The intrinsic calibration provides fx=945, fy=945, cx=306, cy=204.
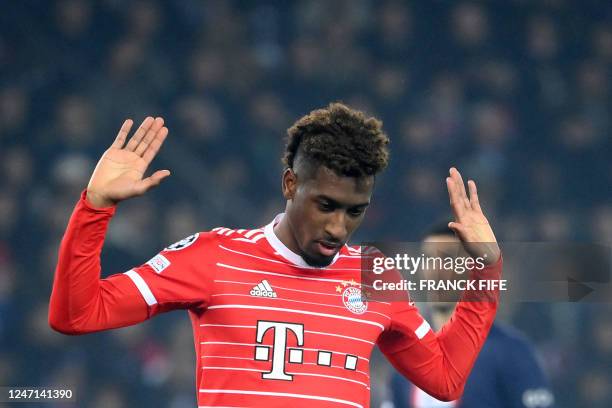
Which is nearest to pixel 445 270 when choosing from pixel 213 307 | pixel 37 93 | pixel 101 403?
pixel 213 307

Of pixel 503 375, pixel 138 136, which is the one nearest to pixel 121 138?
pixel 138 136

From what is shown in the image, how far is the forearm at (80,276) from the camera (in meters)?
2.40

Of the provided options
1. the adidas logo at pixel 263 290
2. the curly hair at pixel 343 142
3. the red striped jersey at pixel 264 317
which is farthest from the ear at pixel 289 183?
the adidas logo at pixel 263 290

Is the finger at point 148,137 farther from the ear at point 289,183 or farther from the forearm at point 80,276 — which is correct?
the ear at point 289,183

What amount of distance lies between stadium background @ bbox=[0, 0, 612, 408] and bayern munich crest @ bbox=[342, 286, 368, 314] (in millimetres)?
4237

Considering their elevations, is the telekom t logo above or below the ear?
below

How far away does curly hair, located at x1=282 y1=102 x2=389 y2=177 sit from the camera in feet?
8.92

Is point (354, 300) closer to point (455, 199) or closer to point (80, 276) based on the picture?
point (455, 199)

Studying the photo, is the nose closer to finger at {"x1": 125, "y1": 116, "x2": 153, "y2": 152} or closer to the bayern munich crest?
the bayern munich crest

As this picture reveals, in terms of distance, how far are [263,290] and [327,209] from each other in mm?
304

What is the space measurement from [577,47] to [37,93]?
4778 mm

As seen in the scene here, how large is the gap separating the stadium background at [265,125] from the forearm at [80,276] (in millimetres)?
4513

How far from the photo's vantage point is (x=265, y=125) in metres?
7.99

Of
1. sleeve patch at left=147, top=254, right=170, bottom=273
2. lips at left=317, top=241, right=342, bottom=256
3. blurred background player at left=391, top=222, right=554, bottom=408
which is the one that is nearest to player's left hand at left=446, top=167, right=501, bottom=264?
lips at left=317, top=241, right=342, bottom=256
